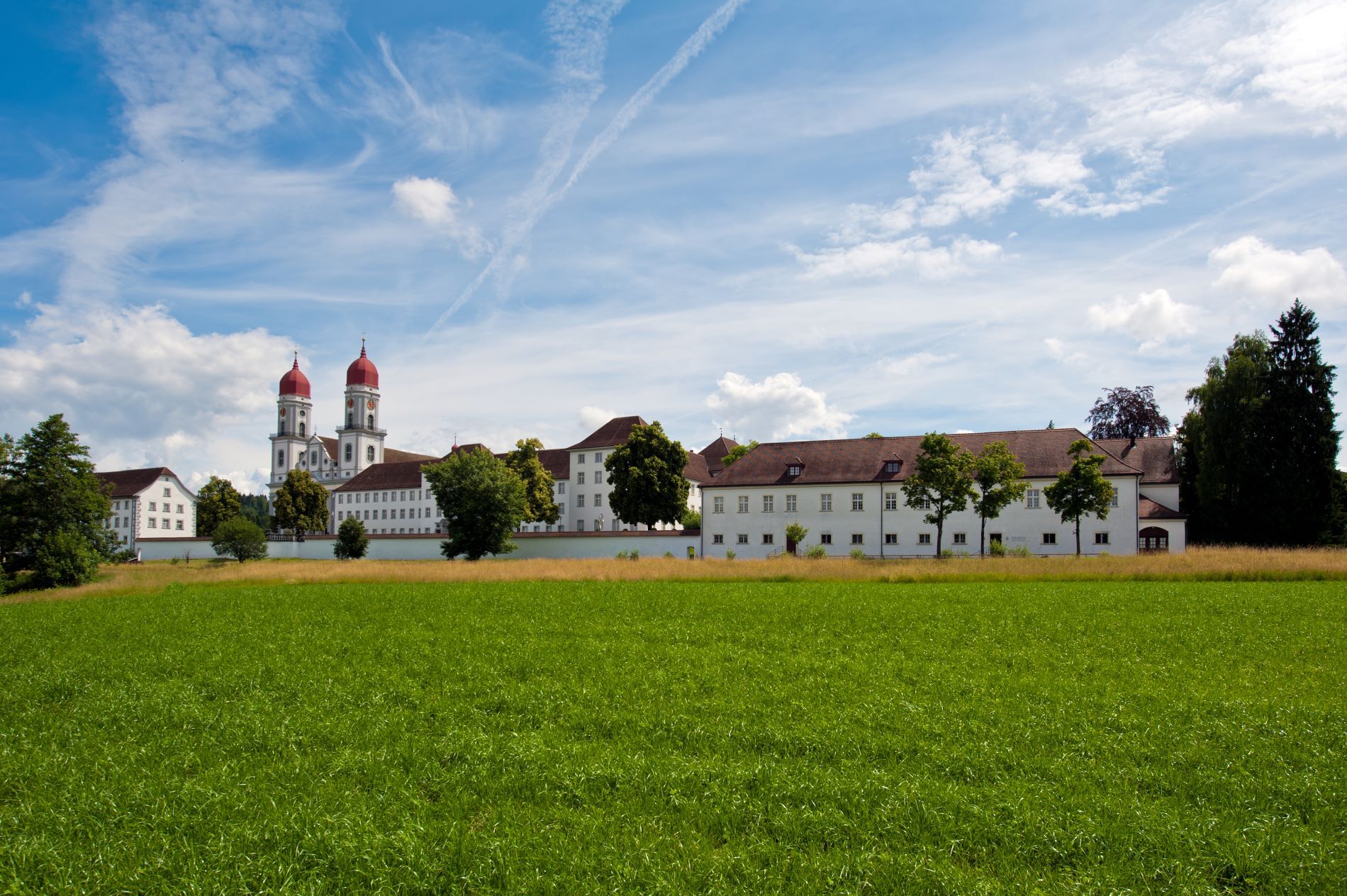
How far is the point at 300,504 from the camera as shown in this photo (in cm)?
8956

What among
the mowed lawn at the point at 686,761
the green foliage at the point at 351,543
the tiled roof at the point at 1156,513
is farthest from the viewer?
the green foliage at the point at 351,543

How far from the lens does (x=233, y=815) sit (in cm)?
693

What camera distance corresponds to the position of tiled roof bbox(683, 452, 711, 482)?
296 ft

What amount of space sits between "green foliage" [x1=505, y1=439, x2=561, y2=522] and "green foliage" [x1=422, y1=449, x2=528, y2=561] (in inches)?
664

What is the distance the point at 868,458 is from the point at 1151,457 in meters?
19.6

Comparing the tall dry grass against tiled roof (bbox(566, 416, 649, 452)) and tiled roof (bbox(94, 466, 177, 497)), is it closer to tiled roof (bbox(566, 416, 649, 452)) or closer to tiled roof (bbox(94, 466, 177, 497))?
tiled roof (bbox(566, 416, 649, 452))

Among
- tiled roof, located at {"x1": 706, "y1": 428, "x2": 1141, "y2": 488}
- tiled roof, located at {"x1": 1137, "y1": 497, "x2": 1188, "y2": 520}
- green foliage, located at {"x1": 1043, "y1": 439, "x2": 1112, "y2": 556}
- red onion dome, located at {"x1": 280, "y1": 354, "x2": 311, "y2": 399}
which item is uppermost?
red onion dome, located at {"x1": 280, "y1": 354, "x2": 311, "y2": 399}

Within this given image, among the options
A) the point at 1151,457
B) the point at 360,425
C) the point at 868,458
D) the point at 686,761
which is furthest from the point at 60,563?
the point at 360,425

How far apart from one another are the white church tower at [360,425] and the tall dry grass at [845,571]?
301ft

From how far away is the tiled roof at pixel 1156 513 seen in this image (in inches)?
1996

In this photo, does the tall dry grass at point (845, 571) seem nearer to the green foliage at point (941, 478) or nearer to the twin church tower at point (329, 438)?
the green foliage at point (941, 478)

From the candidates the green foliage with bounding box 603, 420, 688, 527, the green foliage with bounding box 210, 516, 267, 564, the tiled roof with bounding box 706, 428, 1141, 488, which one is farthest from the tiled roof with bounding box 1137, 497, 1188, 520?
the green foliage with bounding box 210, 516, 267, 564

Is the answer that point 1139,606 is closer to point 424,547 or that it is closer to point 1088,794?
point 1088,794

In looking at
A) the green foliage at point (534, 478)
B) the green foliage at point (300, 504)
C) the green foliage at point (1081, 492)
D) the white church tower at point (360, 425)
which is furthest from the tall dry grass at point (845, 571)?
the white church tower at point (360, 425)
